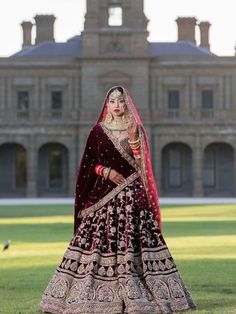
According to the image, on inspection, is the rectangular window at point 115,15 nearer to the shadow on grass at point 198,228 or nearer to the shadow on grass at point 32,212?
the shadow on grass at point 32,212

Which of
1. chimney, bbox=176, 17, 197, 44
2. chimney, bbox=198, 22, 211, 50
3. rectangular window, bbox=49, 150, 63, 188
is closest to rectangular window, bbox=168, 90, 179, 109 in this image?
rectangular window, bbox=49, 150, 63, 188

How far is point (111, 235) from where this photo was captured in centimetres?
1001

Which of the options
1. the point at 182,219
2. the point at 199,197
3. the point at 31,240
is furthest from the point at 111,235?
the point at 199,197

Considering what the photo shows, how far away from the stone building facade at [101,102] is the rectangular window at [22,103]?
0.19ft

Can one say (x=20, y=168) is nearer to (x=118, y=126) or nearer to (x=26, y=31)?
(x=26, y=31)

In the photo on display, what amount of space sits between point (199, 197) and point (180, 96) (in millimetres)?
6206

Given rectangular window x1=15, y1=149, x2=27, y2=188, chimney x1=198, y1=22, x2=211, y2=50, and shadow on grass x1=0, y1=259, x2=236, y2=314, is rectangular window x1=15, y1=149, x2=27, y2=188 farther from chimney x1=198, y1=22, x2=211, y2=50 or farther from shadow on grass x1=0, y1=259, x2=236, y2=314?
shadow on grass x1=0, y1=259, x2=236, y2=314

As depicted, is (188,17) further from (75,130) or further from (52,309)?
(52,309)

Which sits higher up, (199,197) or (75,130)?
(75,130)

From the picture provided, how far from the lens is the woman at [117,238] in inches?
383

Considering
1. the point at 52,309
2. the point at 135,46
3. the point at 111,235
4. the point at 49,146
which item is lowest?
the point at 52,309

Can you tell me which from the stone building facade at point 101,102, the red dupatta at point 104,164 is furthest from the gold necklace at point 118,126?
the stone building facade at point 101,102

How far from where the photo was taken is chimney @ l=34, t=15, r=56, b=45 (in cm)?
6731

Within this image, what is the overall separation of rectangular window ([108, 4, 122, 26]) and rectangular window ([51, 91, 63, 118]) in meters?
5.04
